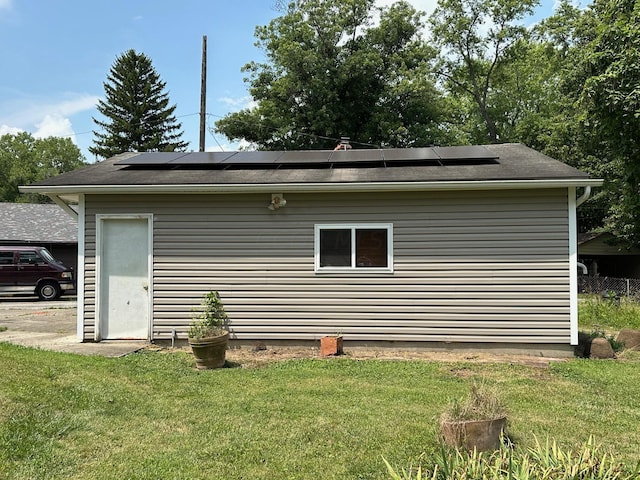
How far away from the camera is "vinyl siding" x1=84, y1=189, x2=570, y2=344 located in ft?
23.0

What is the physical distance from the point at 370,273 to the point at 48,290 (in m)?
14.0

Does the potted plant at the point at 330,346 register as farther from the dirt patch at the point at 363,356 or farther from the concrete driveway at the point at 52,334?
the concrete driveway at the point at 52,334

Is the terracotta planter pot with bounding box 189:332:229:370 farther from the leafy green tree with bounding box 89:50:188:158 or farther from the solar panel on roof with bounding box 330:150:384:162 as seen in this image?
the leafy green tree with bounding box 89:50:188:158

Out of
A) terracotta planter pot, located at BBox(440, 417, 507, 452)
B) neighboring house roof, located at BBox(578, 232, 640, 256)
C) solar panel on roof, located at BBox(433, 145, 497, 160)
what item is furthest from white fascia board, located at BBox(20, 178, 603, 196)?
neighboring house roof, located at BBox(578, 232, 640, 256)

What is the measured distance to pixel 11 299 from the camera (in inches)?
681

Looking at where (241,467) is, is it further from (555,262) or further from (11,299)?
(11,299)

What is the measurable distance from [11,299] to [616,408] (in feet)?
62.0

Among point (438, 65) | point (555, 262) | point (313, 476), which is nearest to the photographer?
point (313, 476)

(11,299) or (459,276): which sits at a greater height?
Answer: (459,276)

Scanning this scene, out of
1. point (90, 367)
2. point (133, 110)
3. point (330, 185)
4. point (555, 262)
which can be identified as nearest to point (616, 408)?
point (555, 262)

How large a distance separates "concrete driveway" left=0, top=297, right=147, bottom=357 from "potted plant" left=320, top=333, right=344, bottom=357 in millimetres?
2750

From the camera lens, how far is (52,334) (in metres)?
8.38

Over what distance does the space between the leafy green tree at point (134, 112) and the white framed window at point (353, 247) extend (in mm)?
31202

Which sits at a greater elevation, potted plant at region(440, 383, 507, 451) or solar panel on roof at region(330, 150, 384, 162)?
solar panel on roof at region(330, 150, 384, 162)
